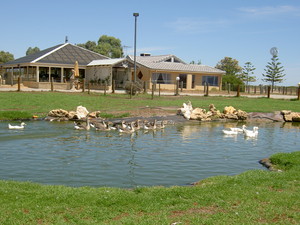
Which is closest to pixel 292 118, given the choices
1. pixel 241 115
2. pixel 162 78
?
pixel 241 115

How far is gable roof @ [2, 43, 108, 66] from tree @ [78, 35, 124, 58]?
5050 centimetres

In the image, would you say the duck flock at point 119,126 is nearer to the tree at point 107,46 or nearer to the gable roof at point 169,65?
the gable roof at point 169,65

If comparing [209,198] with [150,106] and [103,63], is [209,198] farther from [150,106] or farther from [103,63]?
[103,63]

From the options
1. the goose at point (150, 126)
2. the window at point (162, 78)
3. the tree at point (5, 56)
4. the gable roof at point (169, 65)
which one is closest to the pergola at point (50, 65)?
the gable roof at point (169, 65)

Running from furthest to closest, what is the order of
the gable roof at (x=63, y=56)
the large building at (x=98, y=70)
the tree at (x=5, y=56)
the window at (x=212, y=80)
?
the tree at (x=5, y=56) < the window at (x=212, y=80) < the gable roof at (x=63, y=56) < the large building at (x=98, y=70)

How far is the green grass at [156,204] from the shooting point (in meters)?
6.49

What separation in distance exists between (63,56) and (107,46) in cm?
7047

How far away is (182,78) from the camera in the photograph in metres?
54.4

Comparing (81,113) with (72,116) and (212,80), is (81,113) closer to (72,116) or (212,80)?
(72,116)

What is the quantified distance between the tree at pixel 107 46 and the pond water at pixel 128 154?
290 ft

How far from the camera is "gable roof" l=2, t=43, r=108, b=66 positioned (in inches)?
1884

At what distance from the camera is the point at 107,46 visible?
11938 centimetres

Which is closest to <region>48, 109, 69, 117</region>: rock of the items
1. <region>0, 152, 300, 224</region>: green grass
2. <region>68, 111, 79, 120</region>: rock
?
<region>68, 111, 79, 120</region>: rock

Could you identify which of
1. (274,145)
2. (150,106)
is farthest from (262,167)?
(150,106)
